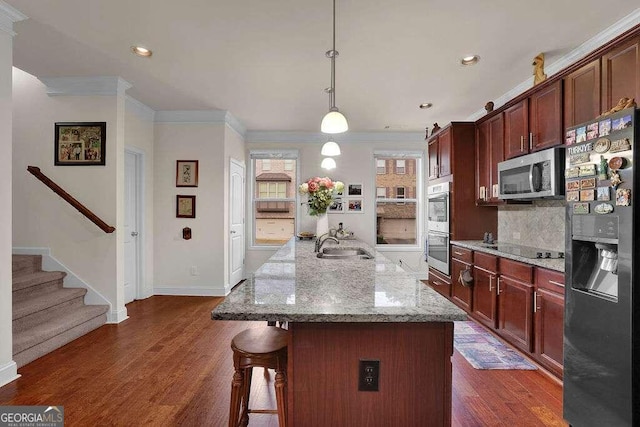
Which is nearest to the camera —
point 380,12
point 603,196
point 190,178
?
point 603,196

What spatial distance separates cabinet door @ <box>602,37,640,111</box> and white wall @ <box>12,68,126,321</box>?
4386 millimetres

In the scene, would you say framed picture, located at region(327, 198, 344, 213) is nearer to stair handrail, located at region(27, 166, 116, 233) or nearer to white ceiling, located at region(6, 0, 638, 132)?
white ceiling, located at region(6, 0, 638, 132)

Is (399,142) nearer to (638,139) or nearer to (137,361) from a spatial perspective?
(638,139)

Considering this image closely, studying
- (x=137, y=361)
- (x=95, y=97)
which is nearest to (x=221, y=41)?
(x=95, y=97)

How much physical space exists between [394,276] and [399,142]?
14.8 feet

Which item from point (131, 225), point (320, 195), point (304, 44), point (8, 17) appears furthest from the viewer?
point (131, 225)

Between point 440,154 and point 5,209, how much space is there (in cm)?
435

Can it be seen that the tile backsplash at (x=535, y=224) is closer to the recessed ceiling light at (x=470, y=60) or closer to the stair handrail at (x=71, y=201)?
the recessed ceiling light at (x=470, y=60)

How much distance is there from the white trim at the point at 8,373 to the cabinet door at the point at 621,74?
4.51m

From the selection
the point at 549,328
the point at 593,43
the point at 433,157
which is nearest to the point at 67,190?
the point at 433,157

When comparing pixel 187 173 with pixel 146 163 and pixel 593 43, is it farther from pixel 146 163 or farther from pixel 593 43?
pixel 593 43

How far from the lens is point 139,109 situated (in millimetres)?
4520

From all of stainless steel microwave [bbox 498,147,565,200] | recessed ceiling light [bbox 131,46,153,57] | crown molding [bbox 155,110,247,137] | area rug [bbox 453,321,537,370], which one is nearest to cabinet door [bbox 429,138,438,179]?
stainless steel microwave [bbox 498,147,565,200]

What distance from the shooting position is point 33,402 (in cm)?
216
